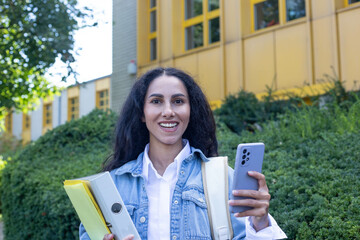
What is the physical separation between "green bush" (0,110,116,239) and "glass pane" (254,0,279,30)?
3.63 metres

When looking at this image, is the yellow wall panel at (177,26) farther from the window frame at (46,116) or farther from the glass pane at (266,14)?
the window frame at (46,116)

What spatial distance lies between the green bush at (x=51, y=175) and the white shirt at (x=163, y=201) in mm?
3231

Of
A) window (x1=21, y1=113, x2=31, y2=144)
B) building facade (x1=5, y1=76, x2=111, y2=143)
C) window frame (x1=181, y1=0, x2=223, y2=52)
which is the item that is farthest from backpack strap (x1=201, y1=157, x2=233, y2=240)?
window (x1=21, y1=113, x2=31, y2=144)

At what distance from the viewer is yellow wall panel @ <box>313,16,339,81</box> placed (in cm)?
853

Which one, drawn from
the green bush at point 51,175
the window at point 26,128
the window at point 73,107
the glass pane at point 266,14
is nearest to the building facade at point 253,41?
the glass pane at point 266,14

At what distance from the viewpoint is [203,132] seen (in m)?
2.80

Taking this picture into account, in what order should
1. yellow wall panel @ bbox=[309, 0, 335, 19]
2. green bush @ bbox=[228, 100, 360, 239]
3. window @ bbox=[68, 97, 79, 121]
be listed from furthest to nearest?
window @ bbox=[68, 97, 79, 121], yellow wall panel @ bbox=[309, 0, 335, 19], green bush @ bbox=[228, 100, 360, 239]

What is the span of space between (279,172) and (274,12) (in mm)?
6110

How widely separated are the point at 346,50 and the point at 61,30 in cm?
475

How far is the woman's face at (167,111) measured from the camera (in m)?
2.58

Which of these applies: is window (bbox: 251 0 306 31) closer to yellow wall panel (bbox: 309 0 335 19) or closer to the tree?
yellow wall panel (bbox: 309 0 335 19)

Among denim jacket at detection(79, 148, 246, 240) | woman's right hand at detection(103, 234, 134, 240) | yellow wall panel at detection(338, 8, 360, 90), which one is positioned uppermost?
yellow wall panel at detection(338, 8, 360, 90)

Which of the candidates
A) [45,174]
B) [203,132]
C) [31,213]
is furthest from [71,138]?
[203,132]

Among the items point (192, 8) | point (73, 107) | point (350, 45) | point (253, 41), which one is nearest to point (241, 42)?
point (253, 41)
